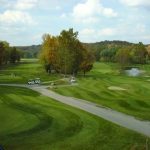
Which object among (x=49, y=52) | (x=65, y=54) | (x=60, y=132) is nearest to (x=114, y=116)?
(x=60, y=132)

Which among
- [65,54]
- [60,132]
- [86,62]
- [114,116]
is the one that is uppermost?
[65,54]

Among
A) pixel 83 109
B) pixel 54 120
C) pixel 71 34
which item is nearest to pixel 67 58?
pixel 71 34

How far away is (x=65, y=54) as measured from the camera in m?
126

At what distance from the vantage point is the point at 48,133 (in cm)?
3791

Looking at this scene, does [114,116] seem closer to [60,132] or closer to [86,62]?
[60,132]

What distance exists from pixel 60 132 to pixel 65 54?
88.1 meters

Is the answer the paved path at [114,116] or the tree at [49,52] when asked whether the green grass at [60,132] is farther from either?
the tree at [49,52]

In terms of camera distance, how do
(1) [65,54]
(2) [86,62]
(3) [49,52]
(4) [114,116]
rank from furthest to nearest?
(2) [86,62] → (3) [49,52] → (1) [65,54] → (4) [114,116]

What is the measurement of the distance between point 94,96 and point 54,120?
82.1 feet

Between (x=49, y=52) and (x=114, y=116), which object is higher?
(x=49, y=52)

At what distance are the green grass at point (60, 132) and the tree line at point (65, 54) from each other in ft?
246

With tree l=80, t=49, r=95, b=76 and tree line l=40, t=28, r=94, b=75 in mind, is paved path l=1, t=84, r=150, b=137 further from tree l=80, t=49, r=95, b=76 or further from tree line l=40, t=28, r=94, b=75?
tree l=80, t=49, r=95, b=76

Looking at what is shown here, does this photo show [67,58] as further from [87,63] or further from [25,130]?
[25,130]

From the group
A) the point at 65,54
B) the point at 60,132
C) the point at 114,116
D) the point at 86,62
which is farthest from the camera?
the point at 86,62
